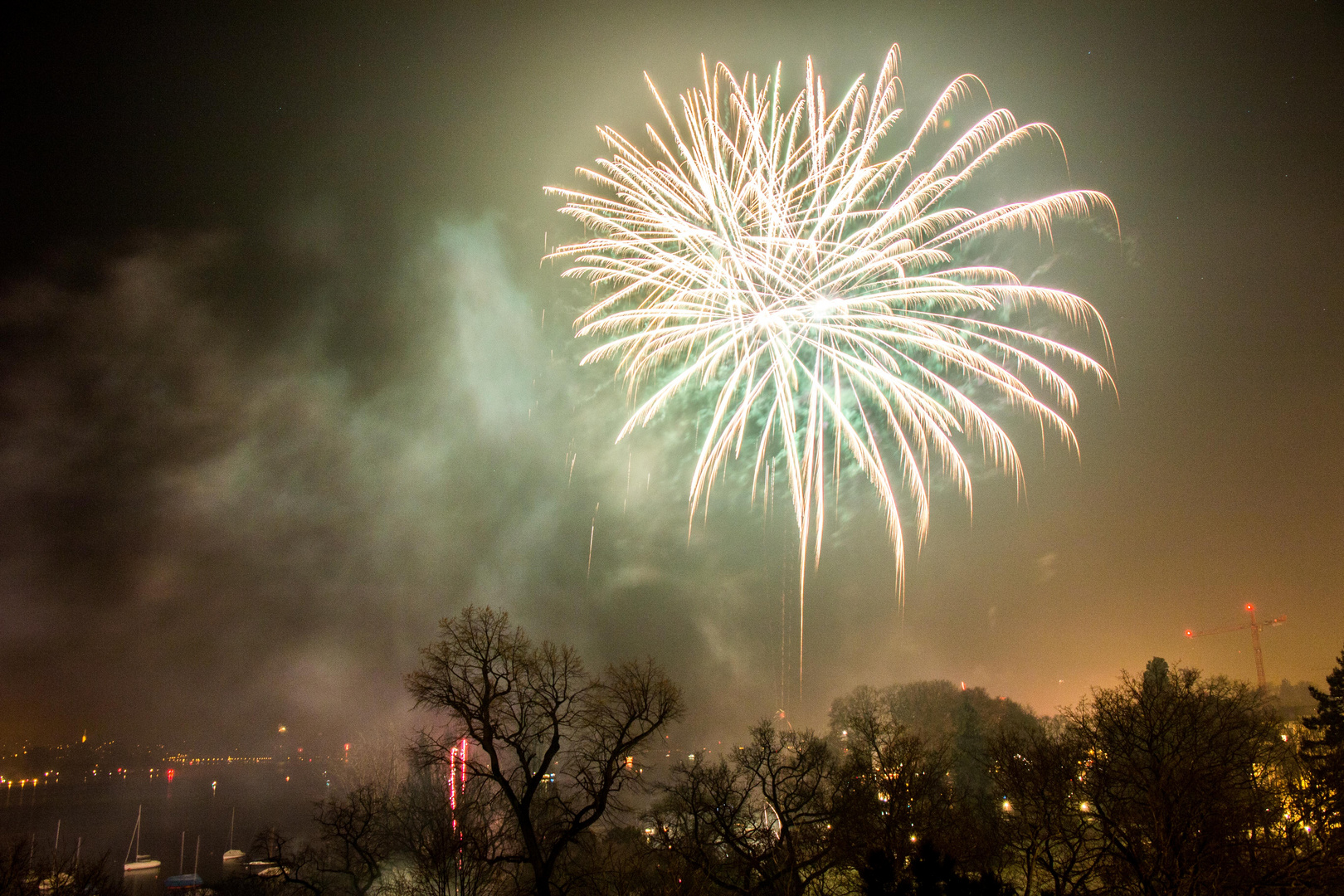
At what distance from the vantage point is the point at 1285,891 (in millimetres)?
15531

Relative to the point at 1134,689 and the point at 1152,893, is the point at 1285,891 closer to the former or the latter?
the point at 1152,893

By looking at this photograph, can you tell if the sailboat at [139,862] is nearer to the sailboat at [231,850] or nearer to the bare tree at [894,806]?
the sailboat at [231,850]

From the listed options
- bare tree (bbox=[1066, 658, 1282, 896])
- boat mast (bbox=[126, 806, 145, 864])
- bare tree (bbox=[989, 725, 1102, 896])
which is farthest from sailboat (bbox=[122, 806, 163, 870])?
bare tree (bbox=[1066, 658, 1282, 896])

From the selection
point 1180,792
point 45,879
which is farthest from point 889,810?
point 45,879

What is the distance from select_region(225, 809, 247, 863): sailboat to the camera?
2584 inches

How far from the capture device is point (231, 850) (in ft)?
230

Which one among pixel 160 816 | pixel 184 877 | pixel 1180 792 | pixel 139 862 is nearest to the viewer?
pixel 1180 792

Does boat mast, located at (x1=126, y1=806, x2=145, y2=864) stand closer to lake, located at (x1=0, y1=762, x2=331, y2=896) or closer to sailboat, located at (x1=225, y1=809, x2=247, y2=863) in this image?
lake, located at (x1=0, y1=762, x2=331, y2=896)

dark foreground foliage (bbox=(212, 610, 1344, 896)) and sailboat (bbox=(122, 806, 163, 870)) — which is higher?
dark foreground foliage (bbox=(212, 610, 1344, 896))

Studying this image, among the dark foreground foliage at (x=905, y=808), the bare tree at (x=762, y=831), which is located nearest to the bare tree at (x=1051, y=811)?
the dark foreground foliage at (x=905, y=808)

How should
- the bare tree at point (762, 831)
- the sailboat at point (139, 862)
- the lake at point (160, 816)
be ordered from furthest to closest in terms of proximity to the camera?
the lake at point (160, 816), the sailboat at point (139, 862), the bare tree at point (762, 831)

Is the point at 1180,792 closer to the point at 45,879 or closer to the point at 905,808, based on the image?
the point at 905,808

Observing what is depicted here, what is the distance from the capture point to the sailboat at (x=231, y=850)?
65625 millimetres

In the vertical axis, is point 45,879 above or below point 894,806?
below
